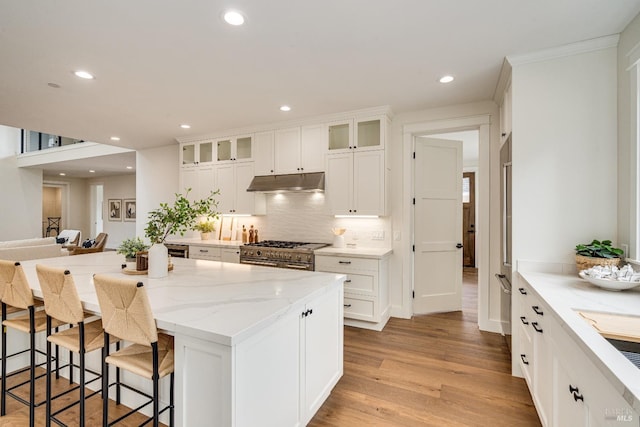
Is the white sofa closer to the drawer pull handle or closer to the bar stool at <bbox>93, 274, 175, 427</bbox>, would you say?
the bar stool at <bbox>93, 274, 175, 427</bbox>

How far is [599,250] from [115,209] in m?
12.7

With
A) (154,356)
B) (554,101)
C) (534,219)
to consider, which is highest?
(554,101)

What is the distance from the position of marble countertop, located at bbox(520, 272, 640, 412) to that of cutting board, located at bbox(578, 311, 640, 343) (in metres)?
0.04

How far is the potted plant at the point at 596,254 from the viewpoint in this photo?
1.97 meters

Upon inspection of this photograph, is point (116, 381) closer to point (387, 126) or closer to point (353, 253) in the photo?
point (353, 253)

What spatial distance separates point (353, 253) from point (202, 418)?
243 cm

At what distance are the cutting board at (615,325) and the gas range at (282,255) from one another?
263 cm

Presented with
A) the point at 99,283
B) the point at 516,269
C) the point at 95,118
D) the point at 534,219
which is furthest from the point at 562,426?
the point at 95,118

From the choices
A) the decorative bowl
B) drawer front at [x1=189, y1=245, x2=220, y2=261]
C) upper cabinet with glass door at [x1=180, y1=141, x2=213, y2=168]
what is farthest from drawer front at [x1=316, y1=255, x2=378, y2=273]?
upper cabinet with glass door at [x1=180, y1=141, x2=213, y2=168]

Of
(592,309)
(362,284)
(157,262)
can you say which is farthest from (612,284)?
(157,262)

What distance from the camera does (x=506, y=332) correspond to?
119 inches

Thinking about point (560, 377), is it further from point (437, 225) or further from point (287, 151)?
point (287, 151)

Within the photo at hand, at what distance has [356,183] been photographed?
3738 mm

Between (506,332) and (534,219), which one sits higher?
(534,219)
